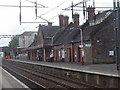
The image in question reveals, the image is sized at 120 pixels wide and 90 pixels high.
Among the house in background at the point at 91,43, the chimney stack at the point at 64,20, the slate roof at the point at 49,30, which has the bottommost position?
the house in background at the point at 91,43

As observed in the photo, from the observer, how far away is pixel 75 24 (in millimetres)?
48875

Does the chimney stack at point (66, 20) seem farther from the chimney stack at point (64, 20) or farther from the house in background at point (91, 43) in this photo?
the house in background at point (91, 43)

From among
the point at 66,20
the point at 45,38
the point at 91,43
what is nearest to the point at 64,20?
the point at 66,20

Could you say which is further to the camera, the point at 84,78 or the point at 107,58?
the point at 107,58

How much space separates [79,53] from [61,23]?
18689 millimetres

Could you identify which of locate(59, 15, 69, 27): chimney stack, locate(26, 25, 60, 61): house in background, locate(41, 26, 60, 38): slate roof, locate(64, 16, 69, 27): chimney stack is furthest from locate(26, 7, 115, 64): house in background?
locate(41, 26, 60, 38): slate roof

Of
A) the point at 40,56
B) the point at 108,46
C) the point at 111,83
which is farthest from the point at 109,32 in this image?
the point at 40,56

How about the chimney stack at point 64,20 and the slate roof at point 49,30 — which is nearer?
the chimney stack at point 64,20

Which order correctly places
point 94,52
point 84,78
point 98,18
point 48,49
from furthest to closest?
point 48,49 → point 98,18 → point 94,52 → point 84,78

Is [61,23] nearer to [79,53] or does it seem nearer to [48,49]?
[48,49]

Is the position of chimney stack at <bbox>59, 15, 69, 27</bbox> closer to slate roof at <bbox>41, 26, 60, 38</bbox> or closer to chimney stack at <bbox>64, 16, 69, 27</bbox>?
chimney stack at <bbox>64, 16, 69, 27</bbox>

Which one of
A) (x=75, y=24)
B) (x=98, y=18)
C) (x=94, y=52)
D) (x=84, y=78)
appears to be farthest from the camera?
(x=75, y=24)

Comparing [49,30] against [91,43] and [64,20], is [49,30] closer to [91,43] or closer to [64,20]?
[64,20]

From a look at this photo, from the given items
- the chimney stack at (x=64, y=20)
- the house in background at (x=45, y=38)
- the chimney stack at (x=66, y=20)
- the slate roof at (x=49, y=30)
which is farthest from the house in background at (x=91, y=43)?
the slate roof at (x=49, y=30)
